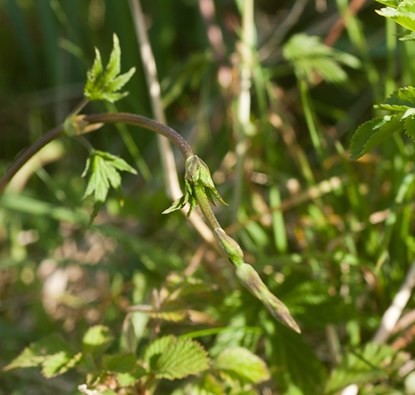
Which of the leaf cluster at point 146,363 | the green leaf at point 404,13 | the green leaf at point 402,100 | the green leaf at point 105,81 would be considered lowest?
the leaf cluster at point 146,363

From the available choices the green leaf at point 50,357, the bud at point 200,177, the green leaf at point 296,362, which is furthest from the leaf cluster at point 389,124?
the green leaf at point 50,357

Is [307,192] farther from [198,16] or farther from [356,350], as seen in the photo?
[198,16]

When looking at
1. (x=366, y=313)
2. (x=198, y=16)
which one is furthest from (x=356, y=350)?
(x=198, y=16)

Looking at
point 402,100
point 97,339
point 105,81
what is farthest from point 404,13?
point 97,339

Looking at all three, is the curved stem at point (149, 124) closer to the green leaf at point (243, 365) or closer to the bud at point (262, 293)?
the bud at point (262, 293)

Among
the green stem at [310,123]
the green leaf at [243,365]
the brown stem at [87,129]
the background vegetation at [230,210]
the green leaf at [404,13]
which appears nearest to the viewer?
the green leaf at [404,13]

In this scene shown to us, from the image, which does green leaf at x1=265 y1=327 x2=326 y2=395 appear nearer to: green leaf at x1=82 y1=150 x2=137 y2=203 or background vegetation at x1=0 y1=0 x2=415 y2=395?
background vegetation at x1=0 y1=0 x2=415 y2=395
